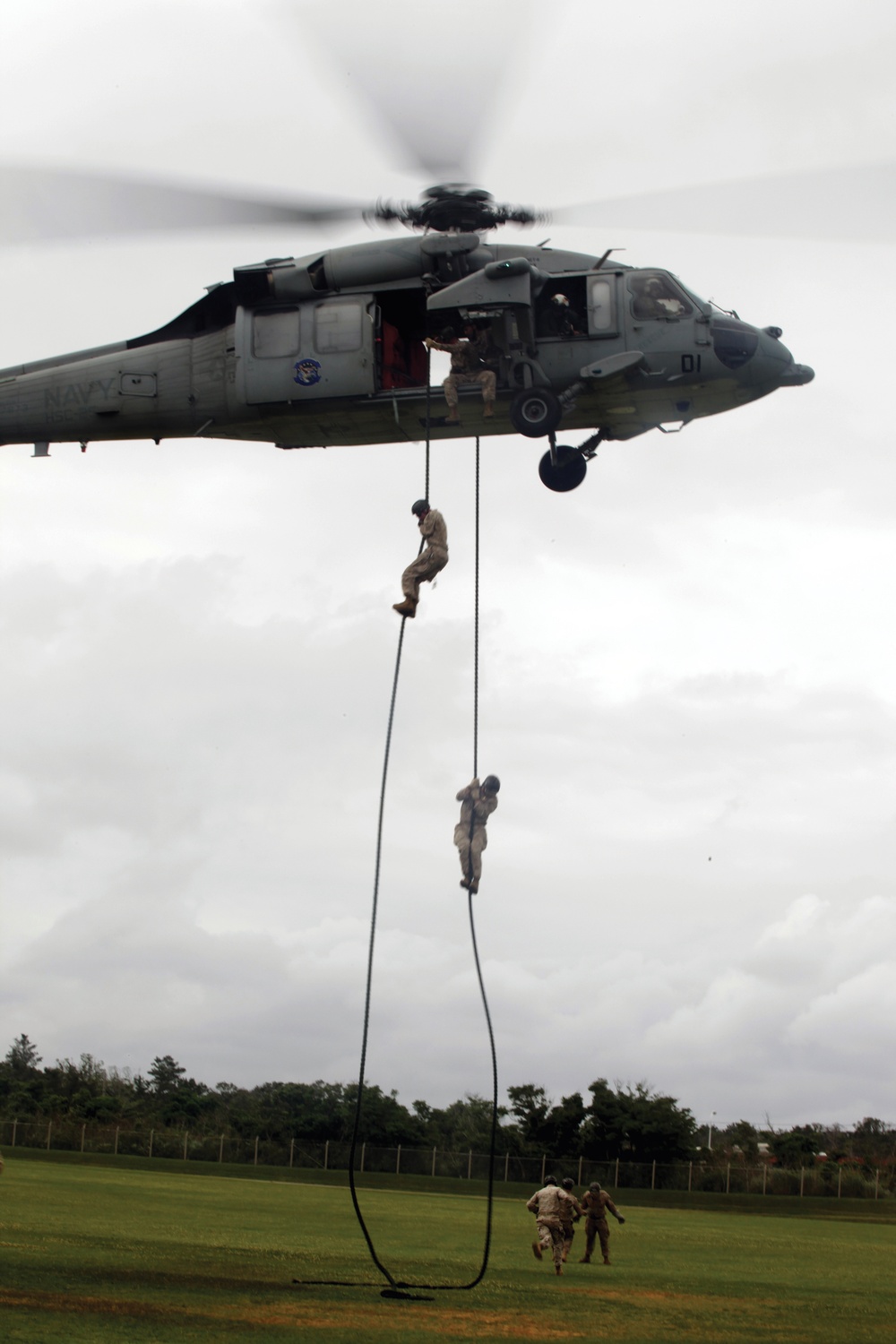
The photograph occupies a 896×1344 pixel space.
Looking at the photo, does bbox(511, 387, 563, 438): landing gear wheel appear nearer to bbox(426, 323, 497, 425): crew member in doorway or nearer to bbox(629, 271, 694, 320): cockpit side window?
bbox(426, 323, 497, 425): crew member in doorway

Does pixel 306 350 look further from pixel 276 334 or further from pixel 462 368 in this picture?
pixel 462 368

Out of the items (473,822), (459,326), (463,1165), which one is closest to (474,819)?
(473,822)

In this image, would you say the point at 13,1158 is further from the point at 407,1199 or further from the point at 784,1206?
the point at 784,1206

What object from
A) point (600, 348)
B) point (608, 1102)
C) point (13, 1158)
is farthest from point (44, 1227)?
point (608, 1102)

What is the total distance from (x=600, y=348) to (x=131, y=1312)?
13400mm

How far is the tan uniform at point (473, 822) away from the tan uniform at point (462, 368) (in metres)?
5.57

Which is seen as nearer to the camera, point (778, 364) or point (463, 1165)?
point (778, 364)

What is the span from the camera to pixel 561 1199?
770 inches

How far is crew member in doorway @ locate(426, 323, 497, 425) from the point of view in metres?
19.8

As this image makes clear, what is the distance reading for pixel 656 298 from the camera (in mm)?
20312

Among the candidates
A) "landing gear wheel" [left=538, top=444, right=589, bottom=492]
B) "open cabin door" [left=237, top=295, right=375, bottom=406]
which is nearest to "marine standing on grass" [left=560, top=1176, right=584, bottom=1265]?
"landing gear wheel" [left=538, top=444, right=589, bottom=492]

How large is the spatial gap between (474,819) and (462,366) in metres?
6.54

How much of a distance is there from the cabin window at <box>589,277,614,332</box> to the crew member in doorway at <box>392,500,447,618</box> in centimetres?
437

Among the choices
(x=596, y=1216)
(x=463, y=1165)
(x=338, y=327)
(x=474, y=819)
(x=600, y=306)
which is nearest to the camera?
(x=474, y=819)
